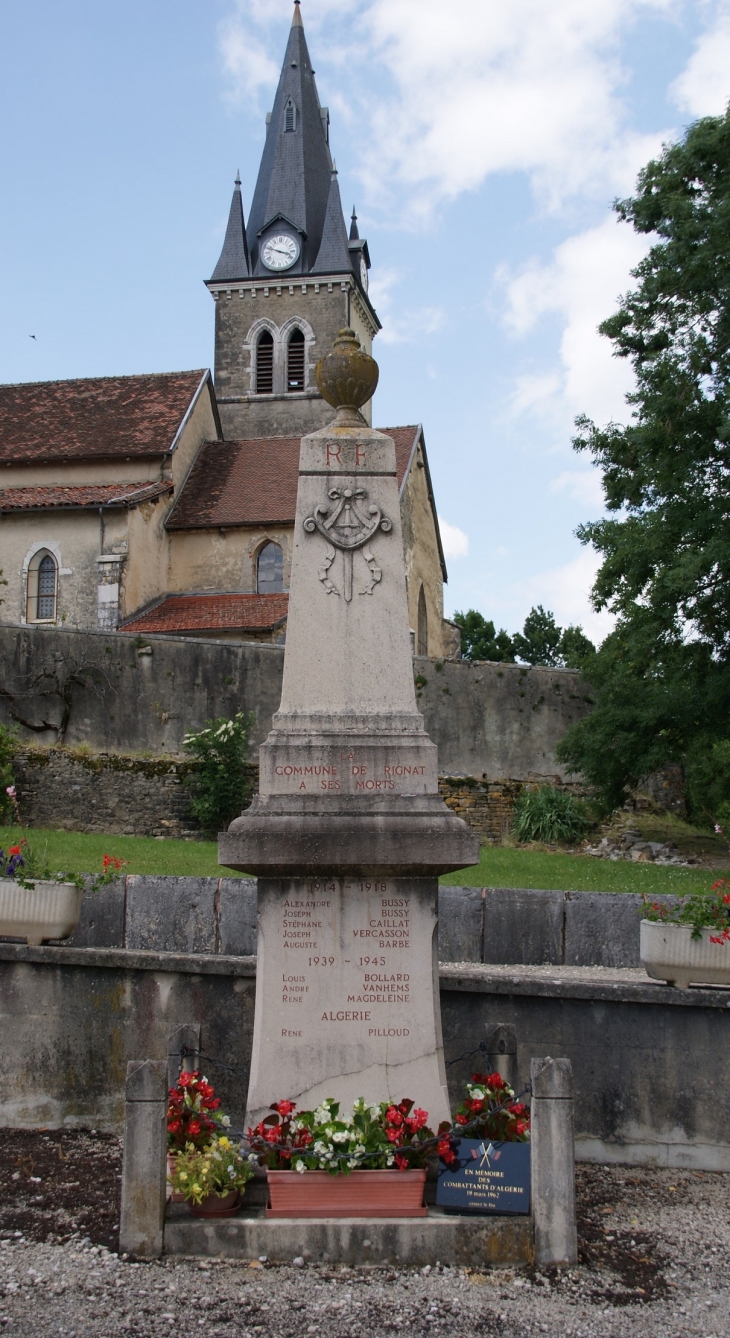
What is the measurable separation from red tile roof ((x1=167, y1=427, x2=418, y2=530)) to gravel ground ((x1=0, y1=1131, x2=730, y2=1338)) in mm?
23480

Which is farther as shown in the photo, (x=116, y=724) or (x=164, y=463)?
(x=164, y=463)

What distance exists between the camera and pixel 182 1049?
5.68 meters

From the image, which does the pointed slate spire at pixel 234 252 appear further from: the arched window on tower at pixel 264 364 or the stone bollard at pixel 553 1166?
the stone bollard at pixel 553 1166

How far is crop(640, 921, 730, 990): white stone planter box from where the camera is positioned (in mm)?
6160

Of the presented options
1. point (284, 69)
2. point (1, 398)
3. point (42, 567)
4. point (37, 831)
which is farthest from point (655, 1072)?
point (284, 69)

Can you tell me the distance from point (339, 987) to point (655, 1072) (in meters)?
2.08

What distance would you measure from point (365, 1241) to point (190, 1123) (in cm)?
89

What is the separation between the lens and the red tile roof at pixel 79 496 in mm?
26531

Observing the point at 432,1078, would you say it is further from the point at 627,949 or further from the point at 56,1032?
the point at 627,949

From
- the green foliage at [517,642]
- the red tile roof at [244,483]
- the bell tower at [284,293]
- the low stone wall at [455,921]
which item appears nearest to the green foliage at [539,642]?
the green foliage at [517,642]

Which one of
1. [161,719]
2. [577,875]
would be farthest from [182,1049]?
[161,719]

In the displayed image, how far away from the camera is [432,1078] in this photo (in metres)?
5.14

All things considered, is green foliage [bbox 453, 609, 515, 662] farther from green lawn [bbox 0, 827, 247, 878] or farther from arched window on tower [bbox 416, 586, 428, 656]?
green lawn [bbox 0, 827, 247, 878]

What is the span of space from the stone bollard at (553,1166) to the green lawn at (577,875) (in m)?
6.77
